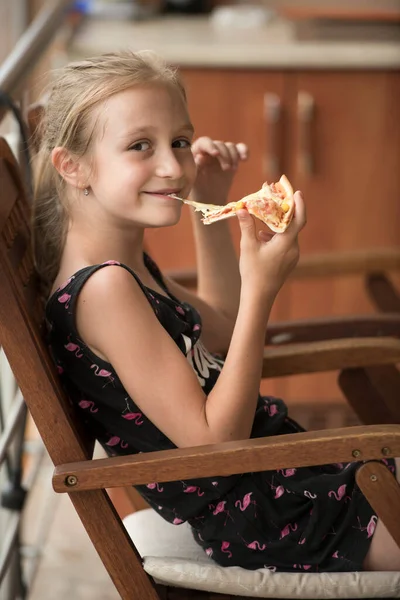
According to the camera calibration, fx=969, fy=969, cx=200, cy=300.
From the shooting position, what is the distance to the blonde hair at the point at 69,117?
3.90 feet

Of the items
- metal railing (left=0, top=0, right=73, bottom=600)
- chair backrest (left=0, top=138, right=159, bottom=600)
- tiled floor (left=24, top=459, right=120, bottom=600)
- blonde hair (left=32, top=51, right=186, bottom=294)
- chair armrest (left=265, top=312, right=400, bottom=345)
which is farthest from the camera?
tiled floor (left=24, top=459, right=120, bottom=600)

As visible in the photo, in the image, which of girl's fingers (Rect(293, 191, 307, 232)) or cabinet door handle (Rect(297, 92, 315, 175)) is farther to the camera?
cabinet door handle (Rect(297, 92, 315, 175))

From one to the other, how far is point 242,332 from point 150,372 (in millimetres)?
118

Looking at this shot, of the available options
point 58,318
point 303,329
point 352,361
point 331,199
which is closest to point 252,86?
point 331,199

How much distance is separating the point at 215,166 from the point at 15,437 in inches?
23.5

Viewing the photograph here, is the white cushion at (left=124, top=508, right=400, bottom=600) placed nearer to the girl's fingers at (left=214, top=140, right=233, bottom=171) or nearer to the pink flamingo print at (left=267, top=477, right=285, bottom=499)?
the pink flamingo print at (left=267, top=477, right=285, bottom=499)

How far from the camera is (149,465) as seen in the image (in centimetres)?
110

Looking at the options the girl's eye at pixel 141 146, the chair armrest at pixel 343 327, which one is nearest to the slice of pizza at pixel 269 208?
the girl's eye at pixel 141 146

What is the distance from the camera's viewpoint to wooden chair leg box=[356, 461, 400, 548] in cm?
111

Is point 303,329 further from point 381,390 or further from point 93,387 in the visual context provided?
point 93,387

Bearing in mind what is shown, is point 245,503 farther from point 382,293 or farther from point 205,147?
point 382,293

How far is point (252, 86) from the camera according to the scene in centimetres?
256

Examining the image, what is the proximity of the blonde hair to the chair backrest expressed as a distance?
4 centimetres

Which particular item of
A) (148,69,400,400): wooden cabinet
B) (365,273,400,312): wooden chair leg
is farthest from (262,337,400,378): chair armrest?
(148,69,400,400): wooden cabinet
